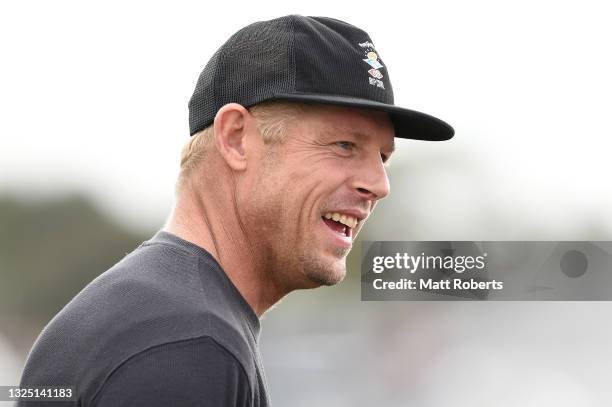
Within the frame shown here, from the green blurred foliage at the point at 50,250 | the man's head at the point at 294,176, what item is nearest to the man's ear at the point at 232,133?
the man's head at the point at 294,176

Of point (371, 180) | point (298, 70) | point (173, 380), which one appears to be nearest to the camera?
point (173, 380)

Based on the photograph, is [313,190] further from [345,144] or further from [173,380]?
[173,380]

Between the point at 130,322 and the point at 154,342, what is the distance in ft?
0.27

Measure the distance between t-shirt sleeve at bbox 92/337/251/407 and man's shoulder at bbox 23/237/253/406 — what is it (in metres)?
0.02

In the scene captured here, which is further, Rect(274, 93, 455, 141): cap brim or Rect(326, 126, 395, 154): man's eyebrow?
Rect(326, 126, 395, 154): man's eyebrow

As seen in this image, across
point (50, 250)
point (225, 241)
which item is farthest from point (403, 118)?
point (50, 250)

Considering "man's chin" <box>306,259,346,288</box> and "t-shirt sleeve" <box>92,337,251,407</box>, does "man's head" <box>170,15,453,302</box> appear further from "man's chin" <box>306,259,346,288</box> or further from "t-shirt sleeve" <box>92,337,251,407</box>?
"t-shirt sleeve" <box>92,337,251,407</box>

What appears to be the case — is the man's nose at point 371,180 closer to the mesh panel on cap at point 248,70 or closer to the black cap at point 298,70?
the black cap at point 298,70

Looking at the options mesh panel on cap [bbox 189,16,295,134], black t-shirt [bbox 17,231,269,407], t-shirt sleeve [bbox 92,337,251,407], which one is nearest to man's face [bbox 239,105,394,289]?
mesh panel on cap [bbox 189,16,295,134]

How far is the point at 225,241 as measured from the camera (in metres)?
2.24

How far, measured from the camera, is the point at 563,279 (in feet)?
33.5

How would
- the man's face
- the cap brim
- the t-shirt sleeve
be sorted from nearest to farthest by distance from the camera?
the t-shirt sleeve, the cap brim, the man's face

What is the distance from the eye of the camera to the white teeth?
233cm

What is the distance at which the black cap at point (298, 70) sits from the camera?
87.5 inches
